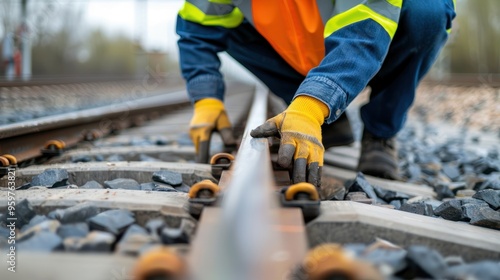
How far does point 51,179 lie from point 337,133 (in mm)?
1729

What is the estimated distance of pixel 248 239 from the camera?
2.90 feet

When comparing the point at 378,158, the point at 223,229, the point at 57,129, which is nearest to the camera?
the point at 223,229

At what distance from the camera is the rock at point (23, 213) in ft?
4.50

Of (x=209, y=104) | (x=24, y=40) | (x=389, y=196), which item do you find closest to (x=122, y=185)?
(x=209, y=104)

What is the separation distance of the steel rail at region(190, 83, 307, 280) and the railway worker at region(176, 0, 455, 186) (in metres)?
0.60

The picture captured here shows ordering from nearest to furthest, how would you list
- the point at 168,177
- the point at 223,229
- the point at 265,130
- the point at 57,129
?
1. the point at 223,229
2. the point at 265,130
3. the point at 168,177
4. the point at 57,129

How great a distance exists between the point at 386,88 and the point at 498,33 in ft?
102

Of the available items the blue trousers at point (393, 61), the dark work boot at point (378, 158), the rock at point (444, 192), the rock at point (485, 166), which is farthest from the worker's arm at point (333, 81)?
the rock at point (485, 166)

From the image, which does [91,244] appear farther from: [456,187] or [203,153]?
[456,187]

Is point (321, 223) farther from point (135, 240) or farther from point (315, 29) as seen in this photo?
point (315, 29)

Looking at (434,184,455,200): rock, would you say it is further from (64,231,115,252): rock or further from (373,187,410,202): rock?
(64,231,115,252): rock

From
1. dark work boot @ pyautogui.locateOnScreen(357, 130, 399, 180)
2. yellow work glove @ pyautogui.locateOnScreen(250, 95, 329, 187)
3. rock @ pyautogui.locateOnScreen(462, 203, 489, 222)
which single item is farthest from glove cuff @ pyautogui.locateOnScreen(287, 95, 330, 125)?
dark work boot @ pyautogui.locateOnScreen(357, 130, 399, 180)

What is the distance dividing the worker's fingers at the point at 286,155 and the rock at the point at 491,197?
73 centimetres

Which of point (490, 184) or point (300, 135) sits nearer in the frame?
point (300, 135)
